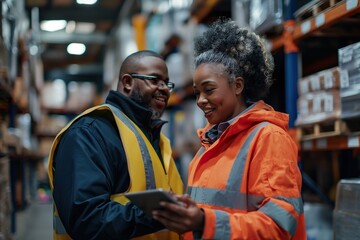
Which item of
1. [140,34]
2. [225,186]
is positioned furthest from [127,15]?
[225,186]

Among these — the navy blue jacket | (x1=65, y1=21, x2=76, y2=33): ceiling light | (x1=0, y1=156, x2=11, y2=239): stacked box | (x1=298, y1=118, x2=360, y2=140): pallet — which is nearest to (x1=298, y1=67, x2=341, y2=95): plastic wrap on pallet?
(x1=298, y1=118, x2=360, y2=140): pallet

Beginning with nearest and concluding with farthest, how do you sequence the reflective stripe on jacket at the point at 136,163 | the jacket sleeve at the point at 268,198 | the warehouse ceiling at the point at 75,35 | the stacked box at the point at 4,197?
the jacket sleeve at the point at 268,198, the reflective stripe on jacket at the point at 136,163, the stacked box at the point at 4,197, the warehouse ceiling at the point at 75,35

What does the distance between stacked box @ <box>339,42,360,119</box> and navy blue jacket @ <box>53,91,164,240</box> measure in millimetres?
1720

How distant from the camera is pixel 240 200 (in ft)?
6.67

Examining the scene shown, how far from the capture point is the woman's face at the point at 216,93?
221 cm

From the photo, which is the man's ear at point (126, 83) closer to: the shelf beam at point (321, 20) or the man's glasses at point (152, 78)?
the man's glasses at point (152, 78)

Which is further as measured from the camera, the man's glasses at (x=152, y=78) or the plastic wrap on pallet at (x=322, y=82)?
the plastic wrap on pallet at (x=322, y=82)

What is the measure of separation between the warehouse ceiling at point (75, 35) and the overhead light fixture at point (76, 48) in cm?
14

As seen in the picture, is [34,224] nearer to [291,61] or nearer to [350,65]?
[291,61]

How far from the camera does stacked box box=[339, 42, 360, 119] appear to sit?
11.3 feet

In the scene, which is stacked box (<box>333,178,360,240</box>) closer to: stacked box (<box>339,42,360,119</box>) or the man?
stacked box (<box>339,42,360,119</box>)

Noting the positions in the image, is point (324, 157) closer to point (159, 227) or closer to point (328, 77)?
point (328, 77)

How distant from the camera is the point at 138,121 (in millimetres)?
2873

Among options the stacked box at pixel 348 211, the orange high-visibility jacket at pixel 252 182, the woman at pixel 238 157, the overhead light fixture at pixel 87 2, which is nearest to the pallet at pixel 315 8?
the stacked box at pixel 348 211
